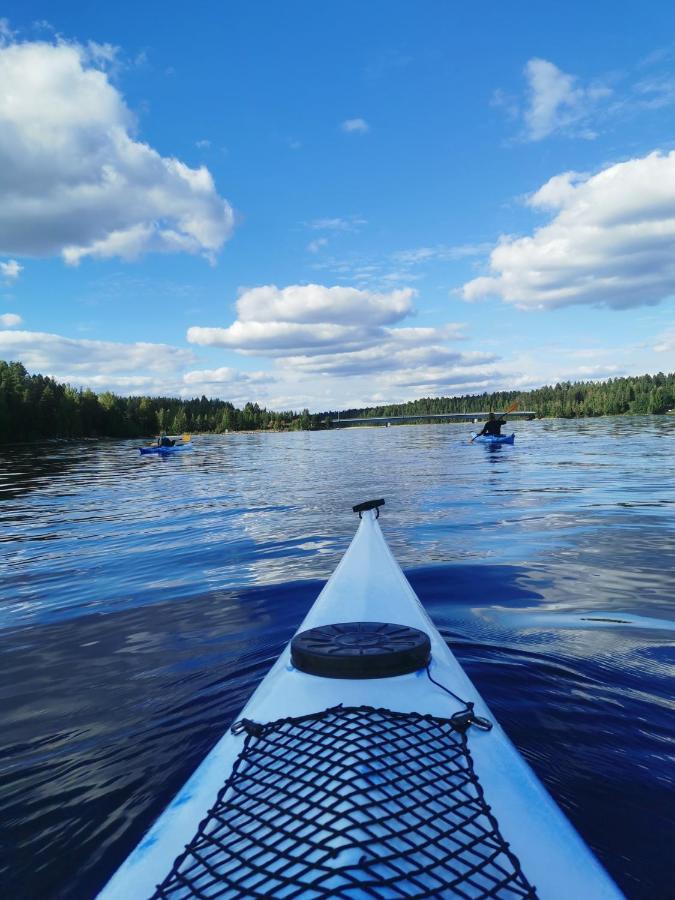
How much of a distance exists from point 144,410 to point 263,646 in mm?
136010

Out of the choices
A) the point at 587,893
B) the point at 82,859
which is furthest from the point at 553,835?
the point at 82,859

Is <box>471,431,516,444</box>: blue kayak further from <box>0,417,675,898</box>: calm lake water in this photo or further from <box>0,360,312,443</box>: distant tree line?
<box>0,360,312,443</box>: distant tree line

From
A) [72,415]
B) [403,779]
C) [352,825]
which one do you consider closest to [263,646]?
[403,779]

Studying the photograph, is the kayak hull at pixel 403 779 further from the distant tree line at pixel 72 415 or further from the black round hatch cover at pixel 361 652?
the distant tree line at pixel 72 415

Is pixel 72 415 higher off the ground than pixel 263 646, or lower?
higher

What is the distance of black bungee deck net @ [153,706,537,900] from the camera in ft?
4.90

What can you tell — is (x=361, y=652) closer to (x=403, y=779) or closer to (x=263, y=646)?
(x=403, y=779)

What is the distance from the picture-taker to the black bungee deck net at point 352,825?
1.49 m

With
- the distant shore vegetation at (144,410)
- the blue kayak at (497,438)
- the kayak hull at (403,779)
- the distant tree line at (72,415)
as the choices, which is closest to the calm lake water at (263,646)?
the kayak hull at (403,779)

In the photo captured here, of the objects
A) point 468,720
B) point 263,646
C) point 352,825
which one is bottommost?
point 263,646

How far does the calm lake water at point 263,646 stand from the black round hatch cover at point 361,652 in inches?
45.8

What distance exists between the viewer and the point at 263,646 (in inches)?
205

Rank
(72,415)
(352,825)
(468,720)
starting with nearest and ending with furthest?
(352,825), (468,720), (72,415)

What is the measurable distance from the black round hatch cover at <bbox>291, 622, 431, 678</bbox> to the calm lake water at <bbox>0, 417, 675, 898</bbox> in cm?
116
